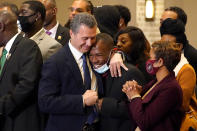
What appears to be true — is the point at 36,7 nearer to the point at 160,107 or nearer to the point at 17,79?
the point at 17,79

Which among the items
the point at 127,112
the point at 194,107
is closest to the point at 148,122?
the point at 127,112

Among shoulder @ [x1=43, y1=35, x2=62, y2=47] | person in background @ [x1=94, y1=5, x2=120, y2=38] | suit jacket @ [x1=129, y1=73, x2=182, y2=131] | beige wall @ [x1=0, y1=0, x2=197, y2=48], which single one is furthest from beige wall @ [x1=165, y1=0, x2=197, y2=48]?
suit jacket @ [x1=129, y1=73, x2=182, y2=131]

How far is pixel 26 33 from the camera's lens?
Answer: 153 inches

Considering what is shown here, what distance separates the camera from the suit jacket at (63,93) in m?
3.03

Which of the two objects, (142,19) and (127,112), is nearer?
(127,112)

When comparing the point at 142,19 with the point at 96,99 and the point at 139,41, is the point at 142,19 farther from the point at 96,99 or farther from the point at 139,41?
the point at 96,99

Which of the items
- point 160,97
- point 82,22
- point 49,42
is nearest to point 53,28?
point 49,42

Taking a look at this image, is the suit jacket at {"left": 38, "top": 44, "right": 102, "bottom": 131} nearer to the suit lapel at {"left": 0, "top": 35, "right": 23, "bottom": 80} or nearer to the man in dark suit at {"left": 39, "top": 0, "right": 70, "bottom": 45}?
the suit lapel at {"left": 0, "top": 35, "right": 23, "bottom": 80}

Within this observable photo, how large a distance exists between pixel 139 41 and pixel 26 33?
101 cm

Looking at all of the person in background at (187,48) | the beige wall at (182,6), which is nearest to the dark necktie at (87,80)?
the person in background at (187,48)

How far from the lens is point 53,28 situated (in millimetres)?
4938

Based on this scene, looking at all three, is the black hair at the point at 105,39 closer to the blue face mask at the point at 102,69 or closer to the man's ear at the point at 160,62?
the blue face mask at the point at 102,69

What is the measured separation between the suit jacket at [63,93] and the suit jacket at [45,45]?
21.7 inches

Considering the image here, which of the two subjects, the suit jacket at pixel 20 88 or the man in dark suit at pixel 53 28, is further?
the man in dark suit at pixel 53 28
